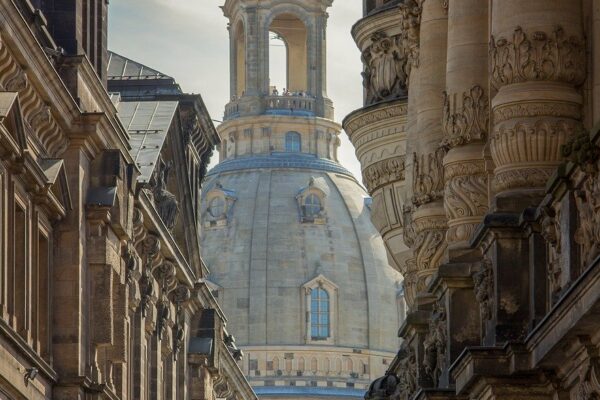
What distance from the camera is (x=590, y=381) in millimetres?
27375

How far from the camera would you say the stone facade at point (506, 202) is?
27859 mm

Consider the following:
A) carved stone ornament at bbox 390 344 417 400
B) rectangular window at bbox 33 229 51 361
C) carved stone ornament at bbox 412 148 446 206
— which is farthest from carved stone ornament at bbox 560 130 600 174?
rectangular window at bbox 33 229 51 361

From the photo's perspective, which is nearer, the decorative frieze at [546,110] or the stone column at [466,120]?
the decorative frieze at [546,110]

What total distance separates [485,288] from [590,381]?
479 centimetres

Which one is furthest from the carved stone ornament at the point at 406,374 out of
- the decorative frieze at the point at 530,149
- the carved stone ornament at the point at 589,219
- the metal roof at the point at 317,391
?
the metal roof at the point at 317,391

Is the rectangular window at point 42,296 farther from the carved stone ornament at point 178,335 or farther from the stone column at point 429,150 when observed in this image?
the carved stone ornament at point 178,335

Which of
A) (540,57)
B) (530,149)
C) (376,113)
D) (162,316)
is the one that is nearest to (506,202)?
(530,149)

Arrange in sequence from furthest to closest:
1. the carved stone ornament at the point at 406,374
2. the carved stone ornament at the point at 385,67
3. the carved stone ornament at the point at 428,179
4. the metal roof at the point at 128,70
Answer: the metal roof at the point at 128,70 → the carved stone ornament at the point at 385,67 → the carved stone ornament at the point at 406,374 → the carved stone ornament at the point at 428,179

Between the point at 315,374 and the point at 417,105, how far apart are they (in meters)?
160

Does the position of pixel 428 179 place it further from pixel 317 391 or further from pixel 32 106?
pixel 317 391

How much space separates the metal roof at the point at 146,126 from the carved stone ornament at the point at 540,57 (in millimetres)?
34727

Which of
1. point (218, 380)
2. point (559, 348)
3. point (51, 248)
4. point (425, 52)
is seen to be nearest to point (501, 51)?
point (559, 348)

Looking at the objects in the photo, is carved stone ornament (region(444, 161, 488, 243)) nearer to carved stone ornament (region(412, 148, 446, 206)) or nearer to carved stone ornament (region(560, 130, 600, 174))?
carved stone ornament (region(412, 148, 446, 206))

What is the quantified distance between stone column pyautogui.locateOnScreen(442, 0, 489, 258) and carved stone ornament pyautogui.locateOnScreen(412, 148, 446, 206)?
280cm
